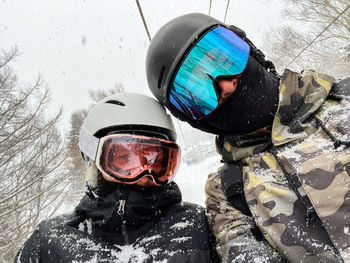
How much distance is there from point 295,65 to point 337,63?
2.63 meters

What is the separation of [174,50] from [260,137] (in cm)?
86

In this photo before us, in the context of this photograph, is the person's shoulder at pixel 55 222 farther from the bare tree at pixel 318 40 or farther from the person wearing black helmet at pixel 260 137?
the bare tree at pixel 318 40

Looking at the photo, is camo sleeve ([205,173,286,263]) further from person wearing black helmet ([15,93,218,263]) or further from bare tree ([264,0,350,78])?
bare tree ([264,0,350,78])

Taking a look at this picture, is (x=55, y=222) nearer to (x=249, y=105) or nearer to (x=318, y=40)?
(x=249, y=105)

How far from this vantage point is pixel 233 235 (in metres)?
1.19

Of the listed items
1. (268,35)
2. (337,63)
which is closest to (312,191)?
(337,63)

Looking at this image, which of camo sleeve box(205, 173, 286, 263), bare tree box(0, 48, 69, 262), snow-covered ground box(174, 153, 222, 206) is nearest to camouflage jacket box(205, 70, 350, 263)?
camo sleeve box(205, 173, 286, 263)

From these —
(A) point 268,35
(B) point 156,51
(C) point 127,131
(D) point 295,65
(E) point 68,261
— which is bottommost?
(D) point 295,65

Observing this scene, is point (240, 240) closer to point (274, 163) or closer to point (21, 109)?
point (274, 163)

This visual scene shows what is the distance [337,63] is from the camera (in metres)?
12.4

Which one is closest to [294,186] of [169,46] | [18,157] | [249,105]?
[249,105]

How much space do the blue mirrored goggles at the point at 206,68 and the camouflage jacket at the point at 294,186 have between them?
32 cm

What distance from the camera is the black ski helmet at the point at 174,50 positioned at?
1.50 meters

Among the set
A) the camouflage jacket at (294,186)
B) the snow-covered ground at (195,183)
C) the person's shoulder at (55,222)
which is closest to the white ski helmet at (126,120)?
the person's shoulder at (55,222)
